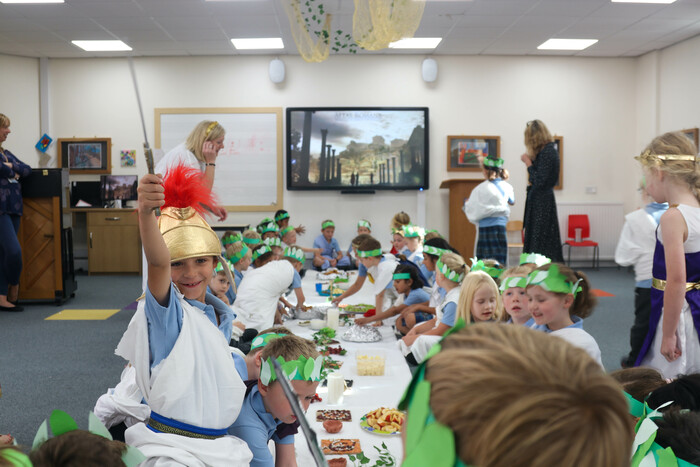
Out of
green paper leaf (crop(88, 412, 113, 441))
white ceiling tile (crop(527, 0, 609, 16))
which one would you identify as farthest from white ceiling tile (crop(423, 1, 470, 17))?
green paper leaf (crop(88, 412, 113, 441))

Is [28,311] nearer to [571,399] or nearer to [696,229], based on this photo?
[696,229]

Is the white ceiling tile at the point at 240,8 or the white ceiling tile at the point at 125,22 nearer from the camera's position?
the white ceiling tile at the point at 240,8

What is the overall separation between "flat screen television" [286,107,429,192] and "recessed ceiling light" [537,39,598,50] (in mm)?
2033

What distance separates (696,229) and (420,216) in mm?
6774

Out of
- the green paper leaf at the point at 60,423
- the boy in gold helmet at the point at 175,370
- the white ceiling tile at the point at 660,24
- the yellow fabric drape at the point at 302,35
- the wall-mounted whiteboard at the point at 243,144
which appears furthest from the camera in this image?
the wall-mounted whiteboard at the point at 243,144

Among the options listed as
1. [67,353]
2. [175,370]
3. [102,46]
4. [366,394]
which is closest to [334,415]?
[366,394]

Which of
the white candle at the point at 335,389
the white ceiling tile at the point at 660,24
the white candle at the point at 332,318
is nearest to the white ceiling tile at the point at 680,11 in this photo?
the white ceiling tile at the point at 660,24

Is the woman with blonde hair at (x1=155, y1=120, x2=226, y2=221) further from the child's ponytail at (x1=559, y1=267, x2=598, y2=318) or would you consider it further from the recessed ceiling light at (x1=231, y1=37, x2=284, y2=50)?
the recessed ceiling light at (x1=231, y1=37, x2=284, y2=50)

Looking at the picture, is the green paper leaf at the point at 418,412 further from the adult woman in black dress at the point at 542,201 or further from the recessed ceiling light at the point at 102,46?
the recessed ceiling light at the point at 102,46

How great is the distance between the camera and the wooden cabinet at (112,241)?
864 centimetres

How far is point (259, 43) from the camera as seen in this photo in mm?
8266

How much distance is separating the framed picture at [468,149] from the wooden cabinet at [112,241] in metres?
5.04

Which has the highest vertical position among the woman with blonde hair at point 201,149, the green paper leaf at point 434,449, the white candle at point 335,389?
the woman with blonde hair at point 201,149

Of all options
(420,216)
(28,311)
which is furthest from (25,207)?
(420,216)
